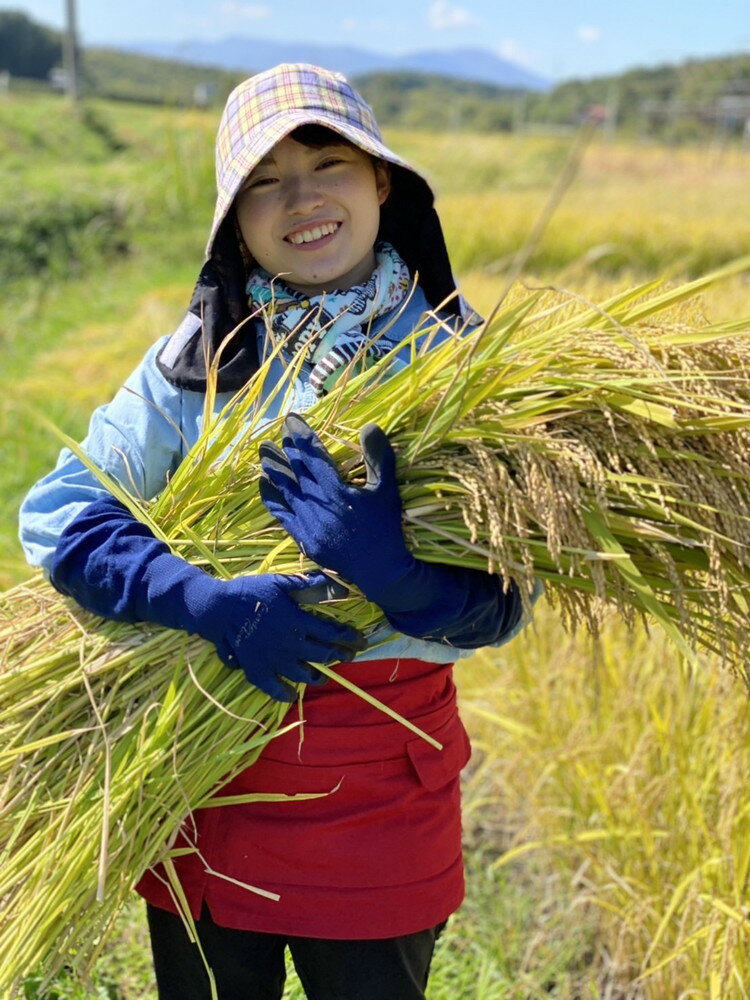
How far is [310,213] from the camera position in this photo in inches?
58.4

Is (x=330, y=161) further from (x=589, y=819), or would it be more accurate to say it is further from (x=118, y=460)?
(x=589, y=819)

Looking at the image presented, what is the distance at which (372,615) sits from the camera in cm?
133

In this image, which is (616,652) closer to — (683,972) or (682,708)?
(682,708)

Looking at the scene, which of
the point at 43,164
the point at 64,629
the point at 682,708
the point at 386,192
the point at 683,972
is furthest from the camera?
the point at 43,164

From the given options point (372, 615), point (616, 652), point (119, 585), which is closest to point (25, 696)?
point (119, 585)

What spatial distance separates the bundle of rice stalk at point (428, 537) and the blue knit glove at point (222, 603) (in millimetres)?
45

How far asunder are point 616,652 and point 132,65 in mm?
78541

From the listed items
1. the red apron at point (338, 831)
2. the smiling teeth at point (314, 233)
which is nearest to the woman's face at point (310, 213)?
the smiling teeth at point (314, 233)

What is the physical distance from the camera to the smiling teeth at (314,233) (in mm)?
1488

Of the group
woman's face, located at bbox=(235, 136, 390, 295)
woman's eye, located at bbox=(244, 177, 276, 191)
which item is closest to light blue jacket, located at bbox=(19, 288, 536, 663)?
woman's face, located at bbox=(235, 136, 390, 295)

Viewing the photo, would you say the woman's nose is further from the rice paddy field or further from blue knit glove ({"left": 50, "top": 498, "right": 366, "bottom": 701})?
blue knit glove ({"left": 50, "top": 498, "right": 366, "bottom": 701})

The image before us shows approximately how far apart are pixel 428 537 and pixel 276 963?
2.30 ft

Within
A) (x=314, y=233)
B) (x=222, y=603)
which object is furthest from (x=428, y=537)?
(x=314, y=233)

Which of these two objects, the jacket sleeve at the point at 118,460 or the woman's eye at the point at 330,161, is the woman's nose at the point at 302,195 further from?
the jacket sleeve at the point at 118,460
